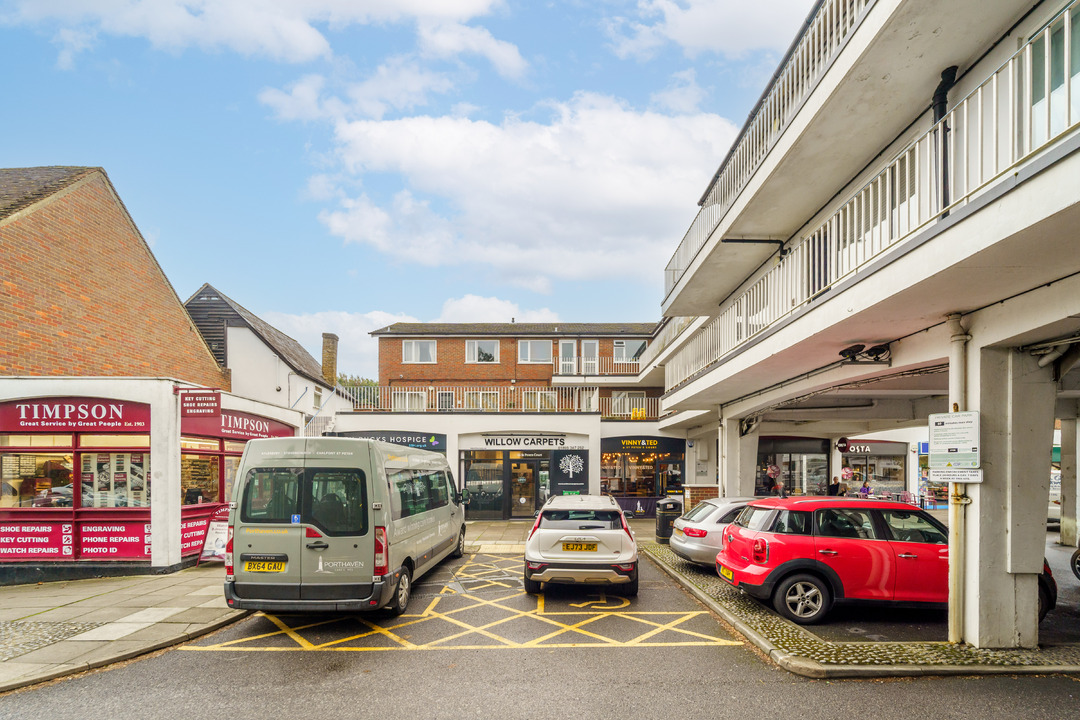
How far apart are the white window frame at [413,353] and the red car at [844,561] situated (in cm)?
2403

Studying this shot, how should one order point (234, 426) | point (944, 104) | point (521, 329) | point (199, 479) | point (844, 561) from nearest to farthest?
point (944, 104)
point (844, 561)
point (199, 479)
point (234, 426)
point (521, 329)

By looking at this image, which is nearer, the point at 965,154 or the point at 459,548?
the point at 965,154

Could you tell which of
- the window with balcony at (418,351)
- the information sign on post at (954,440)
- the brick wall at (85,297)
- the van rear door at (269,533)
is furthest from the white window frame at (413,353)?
the information sign on post at (954,440)

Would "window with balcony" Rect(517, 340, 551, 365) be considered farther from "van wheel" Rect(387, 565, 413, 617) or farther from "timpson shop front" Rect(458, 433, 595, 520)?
"van wheel" Rect(387, 565, 413, 617)

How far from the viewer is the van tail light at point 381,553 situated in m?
8.16

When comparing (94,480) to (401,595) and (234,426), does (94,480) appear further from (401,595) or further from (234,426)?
(401,595)

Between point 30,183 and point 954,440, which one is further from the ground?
point 30,183

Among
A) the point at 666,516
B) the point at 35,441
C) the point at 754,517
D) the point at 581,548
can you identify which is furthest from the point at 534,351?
the point at 754,517

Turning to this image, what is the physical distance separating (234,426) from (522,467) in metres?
12.0

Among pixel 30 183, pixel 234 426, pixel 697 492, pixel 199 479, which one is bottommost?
pixel 697 492

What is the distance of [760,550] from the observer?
28.2 ft

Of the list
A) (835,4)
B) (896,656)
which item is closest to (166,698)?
(896,656)

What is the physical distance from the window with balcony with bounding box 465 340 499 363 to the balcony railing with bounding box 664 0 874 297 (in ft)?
54.5

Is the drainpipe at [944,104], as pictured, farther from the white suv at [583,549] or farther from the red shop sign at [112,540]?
the red shop sign at [112,540]
